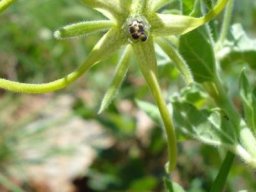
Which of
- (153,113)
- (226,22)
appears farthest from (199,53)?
(153,113)

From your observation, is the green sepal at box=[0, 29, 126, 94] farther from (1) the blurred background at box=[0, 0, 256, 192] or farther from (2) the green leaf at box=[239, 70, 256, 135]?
(1) the blurred background at box=[0, 0, 256, 192]

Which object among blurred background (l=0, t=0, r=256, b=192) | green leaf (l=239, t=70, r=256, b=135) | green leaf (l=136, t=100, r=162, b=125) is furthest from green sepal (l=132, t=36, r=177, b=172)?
blurred background (l=0, t=0, r=256, b=192)

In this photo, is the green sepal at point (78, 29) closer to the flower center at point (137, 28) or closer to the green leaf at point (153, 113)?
the flower center at point (137, 28)

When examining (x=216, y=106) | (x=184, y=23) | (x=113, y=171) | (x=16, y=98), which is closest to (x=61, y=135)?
(x=16, y=98)

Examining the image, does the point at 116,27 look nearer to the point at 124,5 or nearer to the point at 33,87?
the point at 124,5

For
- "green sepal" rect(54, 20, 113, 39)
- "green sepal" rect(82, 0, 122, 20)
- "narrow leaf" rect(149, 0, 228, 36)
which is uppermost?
"green sepal" rect(82, 0, 122, 20)

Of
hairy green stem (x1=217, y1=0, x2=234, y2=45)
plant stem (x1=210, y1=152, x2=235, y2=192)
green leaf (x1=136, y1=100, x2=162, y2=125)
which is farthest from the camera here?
green leaf (x1=136, y1=100, x2=162, y2=125)
